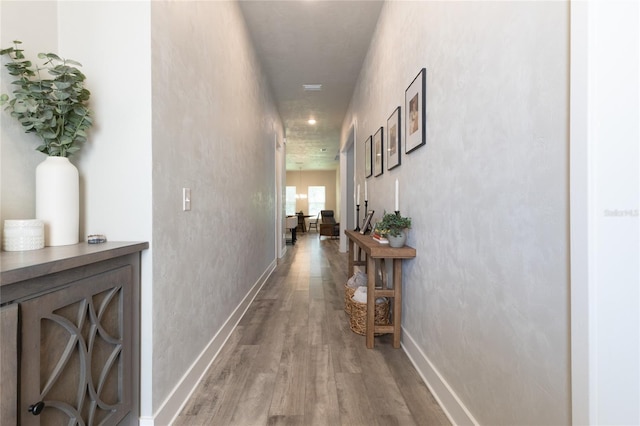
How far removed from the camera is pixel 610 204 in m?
0.62

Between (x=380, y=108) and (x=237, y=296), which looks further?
(x=380, y=108)

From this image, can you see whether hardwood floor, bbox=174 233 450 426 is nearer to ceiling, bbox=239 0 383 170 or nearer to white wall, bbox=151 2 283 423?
white wall, bbox=151 2 283 423

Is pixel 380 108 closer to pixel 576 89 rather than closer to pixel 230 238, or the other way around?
pixel 230 238

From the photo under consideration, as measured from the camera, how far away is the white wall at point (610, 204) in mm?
612

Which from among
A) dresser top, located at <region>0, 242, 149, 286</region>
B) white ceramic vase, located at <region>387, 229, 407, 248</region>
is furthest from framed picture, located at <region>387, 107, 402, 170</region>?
dresser top, located at <region>0, 242, 149, 286</region>

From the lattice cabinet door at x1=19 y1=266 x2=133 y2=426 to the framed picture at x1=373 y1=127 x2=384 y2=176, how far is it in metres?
2.19

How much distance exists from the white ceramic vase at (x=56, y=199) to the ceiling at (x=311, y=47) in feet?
7.38

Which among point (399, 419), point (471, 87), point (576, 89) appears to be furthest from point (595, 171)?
point (399, 419)

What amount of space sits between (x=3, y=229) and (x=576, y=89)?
1700 mm

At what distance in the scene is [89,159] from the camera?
3.67 ft

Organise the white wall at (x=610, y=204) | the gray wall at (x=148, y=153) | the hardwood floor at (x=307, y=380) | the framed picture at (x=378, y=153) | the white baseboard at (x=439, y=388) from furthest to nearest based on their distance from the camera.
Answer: the framed picture at (x=378, y=153) < the hardwood floor at (x=307, y=380) < the white baseboard at (x=439, y=388) < the gray wall at (x=148, y=153) < the white wall at (x=610, y=204)

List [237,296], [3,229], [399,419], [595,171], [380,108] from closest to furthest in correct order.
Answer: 1. [595,171]
2. [3,229]
3. [399,419]
4. [237,296]
5. [380,108]

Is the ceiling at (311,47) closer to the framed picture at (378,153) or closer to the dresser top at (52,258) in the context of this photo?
the framed picture at (378,153)

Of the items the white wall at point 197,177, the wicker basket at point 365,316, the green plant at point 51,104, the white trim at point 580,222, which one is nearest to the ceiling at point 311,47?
the white wall at point 197,177
